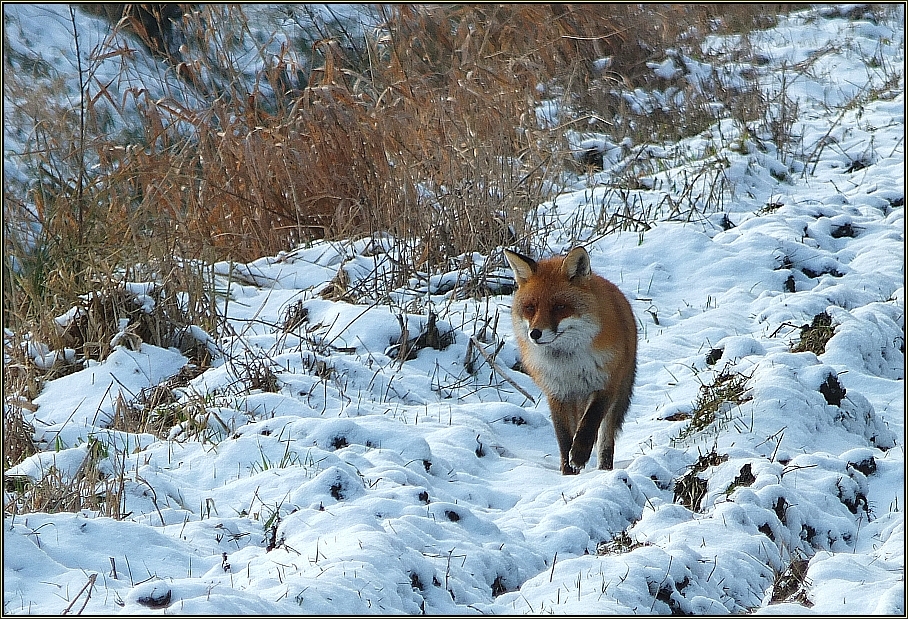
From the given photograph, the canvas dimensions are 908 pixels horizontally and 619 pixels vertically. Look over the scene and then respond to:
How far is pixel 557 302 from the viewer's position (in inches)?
197

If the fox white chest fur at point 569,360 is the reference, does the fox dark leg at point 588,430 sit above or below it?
below

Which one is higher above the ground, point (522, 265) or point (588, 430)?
point (522, 265)

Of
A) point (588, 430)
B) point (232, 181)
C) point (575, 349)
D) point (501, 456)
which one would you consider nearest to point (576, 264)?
point (575, 349)

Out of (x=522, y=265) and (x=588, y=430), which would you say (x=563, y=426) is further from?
(x=522, y=265)

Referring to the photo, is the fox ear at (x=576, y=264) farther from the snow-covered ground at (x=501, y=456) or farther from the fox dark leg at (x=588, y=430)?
the snow-covered ground at (x=501, y=456)

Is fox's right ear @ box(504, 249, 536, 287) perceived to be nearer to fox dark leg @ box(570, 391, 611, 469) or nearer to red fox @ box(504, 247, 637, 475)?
red fox @ box(504, 247, 637, 475)

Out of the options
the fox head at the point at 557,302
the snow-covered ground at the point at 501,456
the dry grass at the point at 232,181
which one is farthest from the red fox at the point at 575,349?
the dry grass at the point at 232,181

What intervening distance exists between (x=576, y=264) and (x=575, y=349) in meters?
0.49

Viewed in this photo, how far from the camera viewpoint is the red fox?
4.96 m

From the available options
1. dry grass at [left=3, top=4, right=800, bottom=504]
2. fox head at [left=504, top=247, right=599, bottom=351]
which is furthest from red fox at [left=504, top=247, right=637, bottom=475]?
dry grass at [left=3, top=4, right=800, bottom=504]

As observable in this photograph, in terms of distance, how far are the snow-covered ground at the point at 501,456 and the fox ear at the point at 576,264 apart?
43.3 inches

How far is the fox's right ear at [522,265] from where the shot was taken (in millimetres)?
5199

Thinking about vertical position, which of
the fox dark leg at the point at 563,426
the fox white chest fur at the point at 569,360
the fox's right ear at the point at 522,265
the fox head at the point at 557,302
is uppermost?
the fox's right ear at the point at 522,265

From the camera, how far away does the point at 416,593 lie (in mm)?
3207
